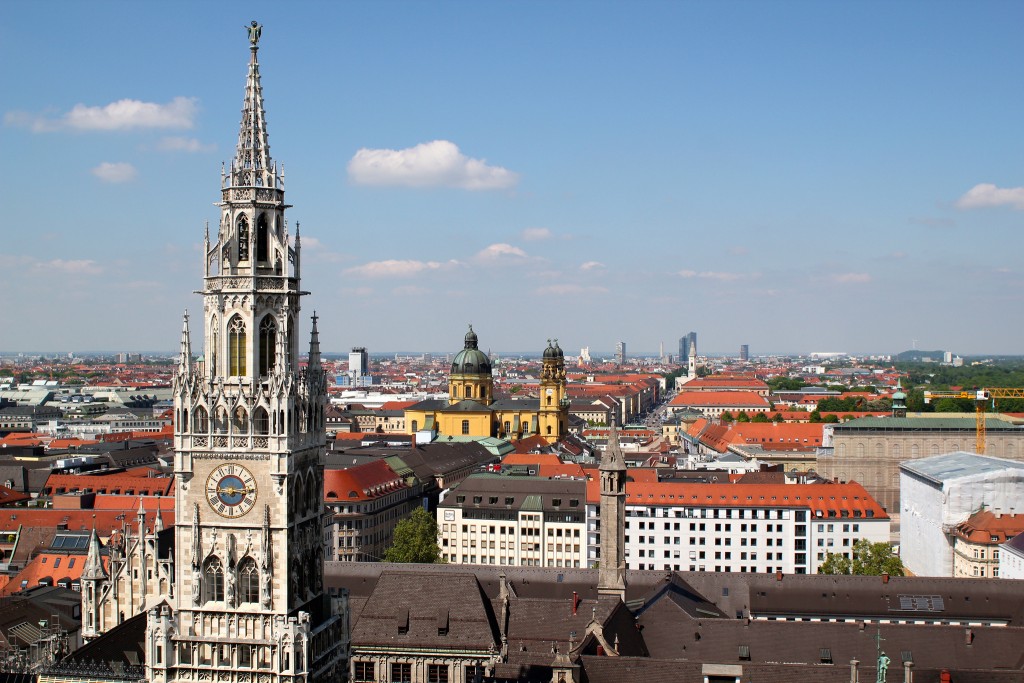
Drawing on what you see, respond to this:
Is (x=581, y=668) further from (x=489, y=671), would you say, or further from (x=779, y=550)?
(x=779, y=550)

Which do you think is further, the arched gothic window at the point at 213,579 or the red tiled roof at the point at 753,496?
the red tiled roof at the point at 753,496

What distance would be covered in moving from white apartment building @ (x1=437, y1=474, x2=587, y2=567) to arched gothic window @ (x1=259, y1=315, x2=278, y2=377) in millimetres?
80316

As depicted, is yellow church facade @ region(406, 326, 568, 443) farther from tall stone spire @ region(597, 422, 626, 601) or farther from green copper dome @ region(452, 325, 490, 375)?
tall stone spire @ region(597, 422, 626, 601)

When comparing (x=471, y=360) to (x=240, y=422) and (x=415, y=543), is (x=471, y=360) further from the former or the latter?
(x=240, y=422)

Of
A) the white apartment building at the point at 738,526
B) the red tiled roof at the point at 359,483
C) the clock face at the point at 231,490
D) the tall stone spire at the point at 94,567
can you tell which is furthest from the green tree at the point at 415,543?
the clock face at the point at 231,490

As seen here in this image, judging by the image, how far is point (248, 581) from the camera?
39.6m

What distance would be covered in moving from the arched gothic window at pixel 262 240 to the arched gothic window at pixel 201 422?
5.48 metres

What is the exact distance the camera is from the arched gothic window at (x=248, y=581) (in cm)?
3953

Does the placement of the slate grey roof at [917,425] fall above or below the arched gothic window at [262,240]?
below

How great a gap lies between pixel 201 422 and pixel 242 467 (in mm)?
2108

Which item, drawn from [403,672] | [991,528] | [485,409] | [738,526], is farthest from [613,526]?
[485,409]

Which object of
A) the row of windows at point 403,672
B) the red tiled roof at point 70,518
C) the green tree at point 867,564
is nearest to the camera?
the row of windows at point 403,672

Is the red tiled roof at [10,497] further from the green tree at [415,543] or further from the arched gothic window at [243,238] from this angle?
the arched gothic window at [243,238]

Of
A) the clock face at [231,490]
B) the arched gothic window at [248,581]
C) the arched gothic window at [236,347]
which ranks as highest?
the arched gothic window at [236,347]
